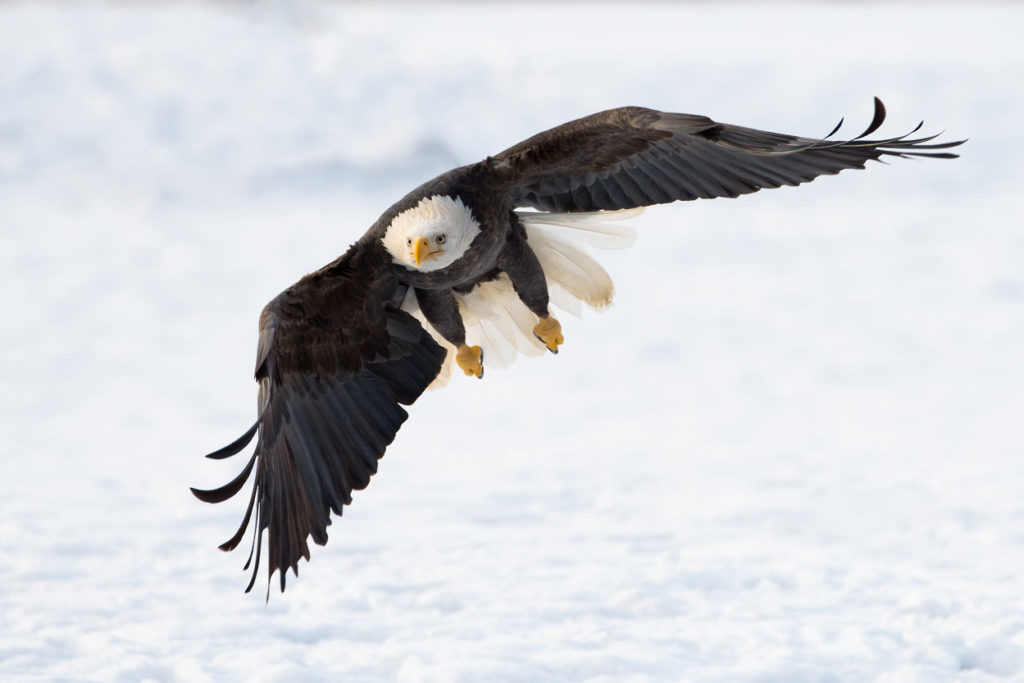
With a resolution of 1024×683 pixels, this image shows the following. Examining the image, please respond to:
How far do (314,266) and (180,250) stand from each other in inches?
63.8

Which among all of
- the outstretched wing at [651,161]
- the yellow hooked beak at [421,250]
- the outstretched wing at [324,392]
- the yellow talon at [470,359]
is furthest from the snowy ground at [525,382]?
the outstretched wing at [651,161]

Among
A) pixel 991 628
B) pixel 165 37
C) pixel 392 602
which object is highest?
pixel 165 37

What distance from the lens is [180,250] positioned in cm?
1116

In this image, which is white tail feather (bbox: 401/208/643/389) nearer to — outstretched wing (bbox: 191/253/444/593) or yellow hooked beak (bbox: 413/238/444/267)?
outstretched wing (bbox: 191/253/444/593)

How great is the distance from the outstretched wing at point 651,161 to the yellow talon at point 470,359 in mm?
502

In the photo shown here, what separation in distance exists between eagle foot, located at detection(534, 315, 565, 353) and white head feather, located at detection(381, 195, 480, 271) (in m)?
0.57

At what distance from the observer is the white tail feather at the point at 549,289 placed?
399cm

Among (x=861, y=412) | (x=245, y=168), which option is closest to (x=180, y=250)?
(x=245, y=168)

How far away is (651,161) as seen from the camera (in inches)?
143

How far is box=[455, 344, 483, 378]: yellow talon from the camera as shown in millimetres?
3957

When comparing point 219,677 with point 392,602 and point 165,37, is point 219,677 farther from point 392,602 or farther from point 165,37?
point 165,37

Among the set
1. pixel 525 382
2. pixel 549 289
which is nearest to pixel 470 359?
pixel 549 289

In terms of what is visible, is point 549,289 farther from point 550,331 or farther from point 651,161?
point 651,161

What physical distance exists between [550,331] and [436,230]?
2.42 feet
